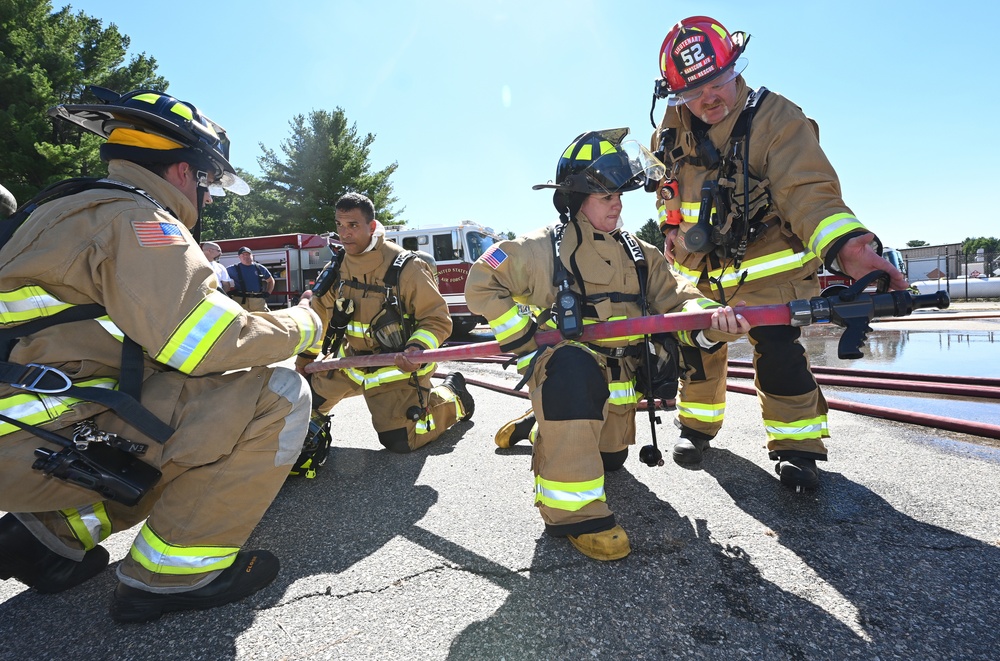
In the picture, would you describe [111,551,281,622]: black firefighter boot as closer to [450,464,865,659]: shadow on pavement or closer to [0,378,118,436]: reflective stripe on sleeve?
[0,378,118,436]: reflective stripe on sleeve

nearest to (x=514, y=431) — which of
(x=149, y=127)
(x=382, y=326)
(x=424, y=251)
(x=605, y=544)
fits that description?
(x=382, y=326)

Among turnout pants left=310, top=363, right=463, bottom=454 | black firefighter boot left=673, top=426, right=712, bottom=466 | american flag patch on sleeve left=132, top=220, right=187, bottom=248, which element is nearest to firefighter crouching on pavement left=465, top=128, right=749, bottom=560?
black firefighter boot left=673, top=426, right=712, bottom=466

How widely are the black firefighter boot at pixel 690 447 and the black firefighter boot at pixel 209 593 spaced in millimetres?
2040

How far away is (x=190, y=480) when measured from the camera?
186cm

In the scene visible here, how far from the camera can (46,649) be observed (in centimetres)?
161

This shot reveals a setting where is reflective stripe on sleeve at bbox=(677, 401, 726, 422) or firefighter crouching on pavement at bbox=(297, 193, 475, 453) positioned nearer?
reflective stripe on sleeve at bbox=(677, 401, 726, 422)

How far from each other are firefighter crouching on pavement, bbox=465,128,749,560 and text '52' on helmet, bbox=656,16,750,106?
44cm

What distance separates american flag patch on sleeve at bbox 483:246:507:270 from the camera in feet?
8.45

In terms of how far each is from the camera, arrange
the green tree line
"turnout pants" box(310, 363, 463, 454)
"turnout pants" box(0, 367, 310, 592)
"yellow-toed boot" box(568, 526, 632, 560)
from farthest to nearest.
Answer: the green tree line
"turnout pants" box(310, 363, 463, 454)
"yellow-toed boot" box(568, 526, 632, 560)
"turnout pants" box(0, 367, 310, 592)

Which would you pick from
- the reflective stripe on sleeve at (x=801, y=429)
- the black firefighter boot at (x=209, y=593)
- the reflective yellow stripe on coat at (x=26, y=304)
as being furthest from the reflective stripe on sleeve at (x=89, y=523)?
the reflective stripe on sleeve at (x=801, y=429)

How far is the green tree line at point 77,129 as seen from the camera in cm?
1509

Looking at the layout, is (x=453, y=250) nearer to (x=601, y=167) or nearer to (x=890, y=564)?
(x=601, y=167)

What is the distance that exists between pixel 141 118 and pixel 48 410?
44.8 inches

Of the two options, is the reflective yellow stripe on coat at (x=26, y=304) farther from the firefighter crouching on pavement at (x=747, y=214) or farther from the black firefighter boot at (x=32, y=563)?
the firefighter crouching on pavement at (x=747, y=214)
